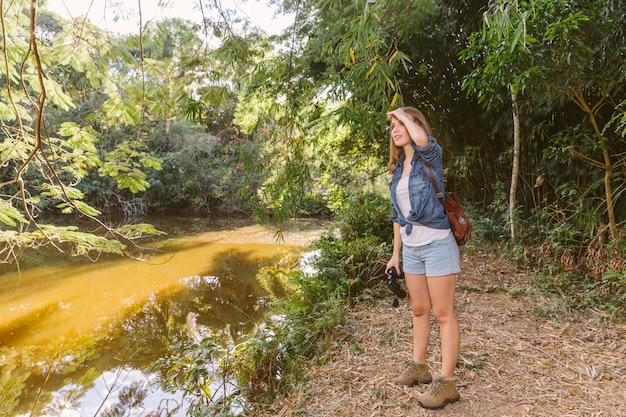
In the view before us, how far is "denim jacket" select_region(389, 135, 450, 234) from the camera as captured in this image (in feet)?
5.91

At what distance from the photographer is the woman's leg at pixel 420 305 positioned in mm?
1916

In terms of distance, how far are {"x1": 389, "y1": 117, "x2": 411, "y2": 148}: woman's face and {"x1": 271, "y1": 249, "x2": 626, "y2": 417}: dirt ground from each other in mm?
1340

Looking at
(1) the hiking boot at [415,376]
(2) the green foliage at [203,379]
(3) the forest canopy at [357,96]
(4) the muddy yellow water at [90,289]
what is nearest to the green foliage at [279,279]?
(4) the muddy yellow water at [90,289]

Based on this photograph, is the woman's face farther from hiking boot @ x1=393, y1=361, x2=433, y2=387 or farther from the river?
the river

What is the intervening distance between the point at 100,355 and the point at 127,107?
9.83 feet

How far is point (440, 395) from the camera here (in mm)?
1903

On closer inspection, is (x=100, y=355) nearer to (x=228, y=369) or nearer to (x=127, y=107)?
(x=228, y=369)

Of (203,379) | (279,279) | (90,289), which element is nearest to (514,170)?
(203,379)

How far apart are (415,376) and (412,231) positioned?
34.1 inches

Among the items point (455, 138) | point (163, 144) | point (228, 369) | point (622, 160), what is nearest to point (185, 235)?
point (163, 144)

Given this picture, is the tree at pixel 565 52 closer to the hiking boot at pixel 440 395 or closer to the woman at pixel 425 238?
the woman at pixel 425 238

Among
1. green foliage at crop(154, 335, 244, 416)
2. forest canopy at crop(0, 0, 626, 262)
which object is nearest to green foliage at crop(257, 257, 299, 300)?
forest canopy at crop(0, 0, 626, 262)

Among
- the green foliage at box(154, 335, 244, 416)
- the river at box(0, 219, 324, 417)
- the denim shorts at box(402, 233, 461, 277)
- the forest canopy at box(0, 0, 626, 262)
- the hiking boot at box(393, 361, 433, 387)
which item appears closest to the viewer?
the denim shorts at box(402, 233, 461, 277)

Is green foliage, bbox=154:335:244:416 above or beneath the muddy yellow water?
above
